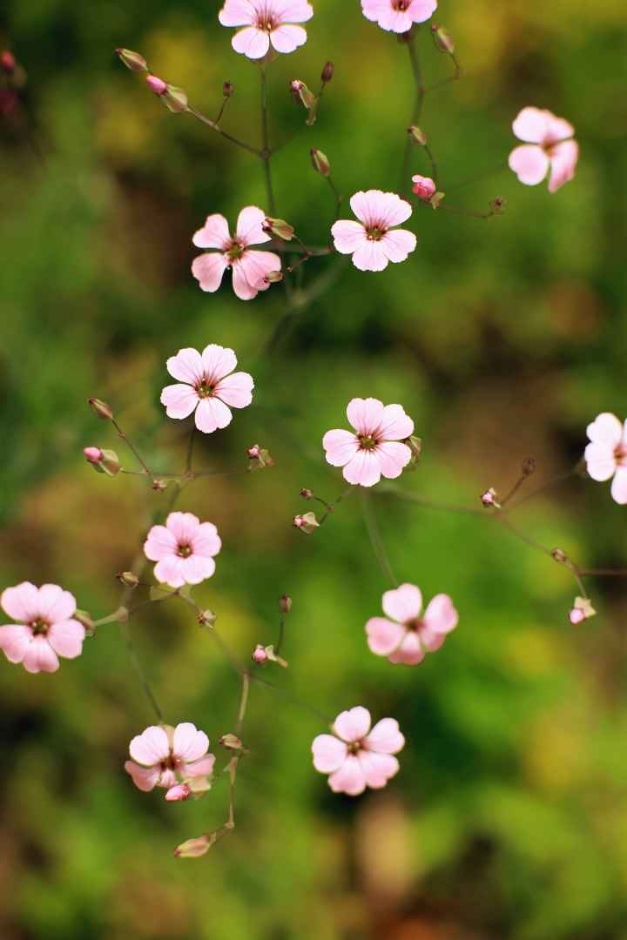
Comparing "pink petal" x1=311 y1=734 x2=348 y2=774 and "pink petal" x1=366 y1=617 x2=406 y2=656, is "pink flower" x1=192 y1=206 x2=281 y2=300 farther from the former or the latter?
"pink petal" x1=311 y1=734 x2=348 y2=774

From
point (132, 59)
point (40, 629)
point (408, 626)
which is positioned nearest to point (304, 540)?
point (408, 626)

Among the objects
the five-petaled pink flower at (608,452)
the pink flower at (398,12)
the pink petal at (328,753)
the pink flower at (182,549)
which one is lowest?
the pink petal at (328,753)

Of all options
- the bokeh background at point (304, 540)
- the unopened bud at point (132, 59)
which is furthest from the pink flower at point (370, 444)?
the bokeh background at point (304, 540)

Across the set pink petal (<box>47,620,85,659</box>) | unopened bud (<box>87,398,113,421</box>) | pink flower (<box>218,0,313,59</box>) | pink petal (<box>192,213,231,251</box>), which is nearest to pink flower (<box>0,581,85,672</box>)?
pink petal (<box>47,620,85,659</box>)

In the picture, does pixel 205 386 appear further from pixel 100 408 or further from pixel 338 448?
pixel 338 448

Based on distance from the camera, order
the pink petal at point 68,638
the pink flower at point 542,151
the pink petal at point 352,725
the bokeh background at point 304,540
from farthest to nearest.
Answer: the bokeh background at point 304,540 < the pink flower at point 542,151 < the pink petal at point 352,725 < the pink petal at point 68,638

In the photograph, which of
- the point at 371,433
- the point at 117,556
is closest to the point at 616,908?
the point at 117,556

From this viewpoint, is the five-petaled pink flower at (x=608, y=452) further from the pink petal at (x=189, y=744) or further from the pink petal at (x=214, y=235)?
the pink petal at (x=189, y=744)
